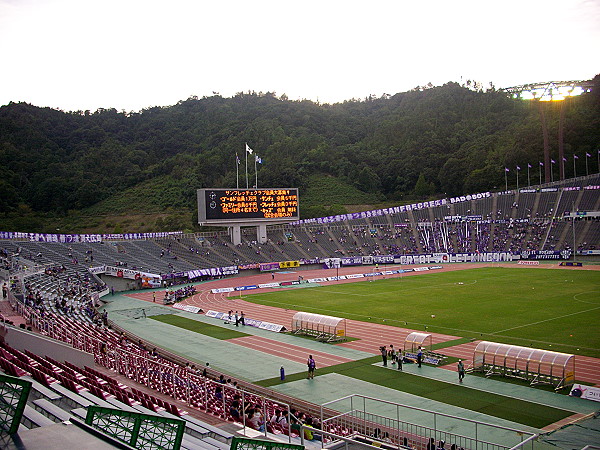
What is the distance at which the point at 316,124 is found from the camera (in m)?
154

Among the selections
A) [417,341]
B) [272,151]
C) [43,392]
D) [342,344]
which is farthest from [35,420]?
[272,151]

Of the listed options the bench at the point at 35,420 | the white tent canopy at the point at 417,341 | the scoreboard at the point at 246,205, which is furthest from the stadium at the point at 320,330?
the scoreboard at the point at 246,205

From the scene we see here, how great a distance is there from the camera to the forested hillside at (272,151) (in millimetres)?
108375

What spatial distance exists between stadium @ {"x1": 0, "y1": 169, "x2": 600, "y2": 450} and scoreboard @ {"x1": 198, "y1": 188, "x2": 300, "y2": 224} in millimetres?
374

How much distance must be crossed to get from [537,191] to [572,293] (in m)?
47.1

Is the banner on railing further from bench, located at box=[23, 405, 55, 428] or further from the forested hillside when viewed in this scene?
bench, located at box=[23, 405, 55, 428]

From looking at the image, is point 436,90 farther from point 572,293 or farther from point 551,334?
point 551,334

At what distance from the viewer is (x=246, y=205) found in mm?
70688

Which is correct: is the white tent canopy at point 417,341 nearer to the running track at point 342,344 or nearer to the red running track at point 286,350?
the running track at point 342,344

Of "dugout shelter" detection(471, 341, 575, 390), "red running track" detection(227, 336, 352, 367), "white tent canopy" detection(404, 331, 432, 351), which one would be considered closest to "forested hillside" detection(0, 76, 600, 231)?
"red running track" detection(227, 336, 352, 367)

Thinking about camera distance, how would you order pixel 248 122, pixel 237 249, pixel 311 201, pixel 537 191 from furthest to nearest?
pixel 248 122, pixel 311 201, pixel 537 191, pixel 237 249

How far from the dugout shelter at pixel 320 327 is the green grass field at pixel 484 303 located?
5.22 metres

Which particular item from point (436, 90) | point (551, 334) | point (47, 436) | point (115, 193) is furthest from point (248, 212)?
point (436, 90)

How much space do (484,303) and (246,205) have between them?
35250 millimetres
